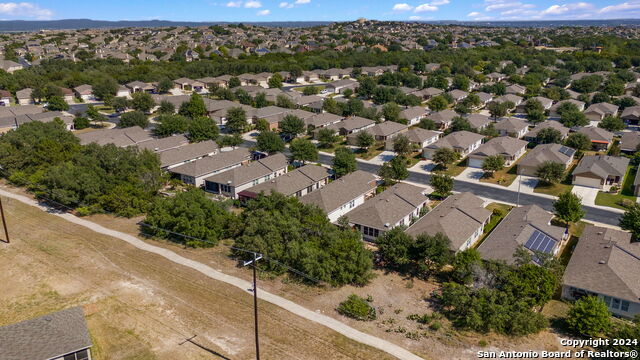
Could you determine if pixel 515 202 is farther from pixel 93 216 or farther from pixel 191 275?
pixel 93 216

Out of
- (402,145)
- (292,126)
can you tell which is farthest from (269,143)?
(402,145)

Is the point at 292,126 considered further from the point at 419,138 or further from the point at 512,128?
the point at 512,128

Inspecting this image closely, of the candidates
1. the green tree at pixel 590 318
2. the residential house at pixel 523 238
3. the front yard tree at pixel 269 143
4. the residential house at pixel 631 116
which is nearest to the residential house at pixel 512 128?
the residential house at pixel 631 116

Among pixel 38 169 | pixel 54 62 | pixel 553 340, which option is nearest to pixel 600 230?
pixel 553 340

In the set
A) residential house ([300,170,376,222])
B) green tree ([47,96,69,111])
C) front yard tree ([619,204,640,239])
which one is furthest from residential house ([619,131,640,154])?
green tree ([47,96,69,111])

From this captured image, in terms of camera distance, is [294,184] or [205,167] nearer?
[294,184]

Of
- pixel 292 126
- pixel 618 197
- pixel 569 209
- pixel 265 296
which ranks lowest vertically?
pixel 618 197

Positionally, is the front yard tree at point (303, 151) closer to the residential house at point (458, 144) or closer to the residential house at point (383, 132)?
the residential house at point (383, 132)
